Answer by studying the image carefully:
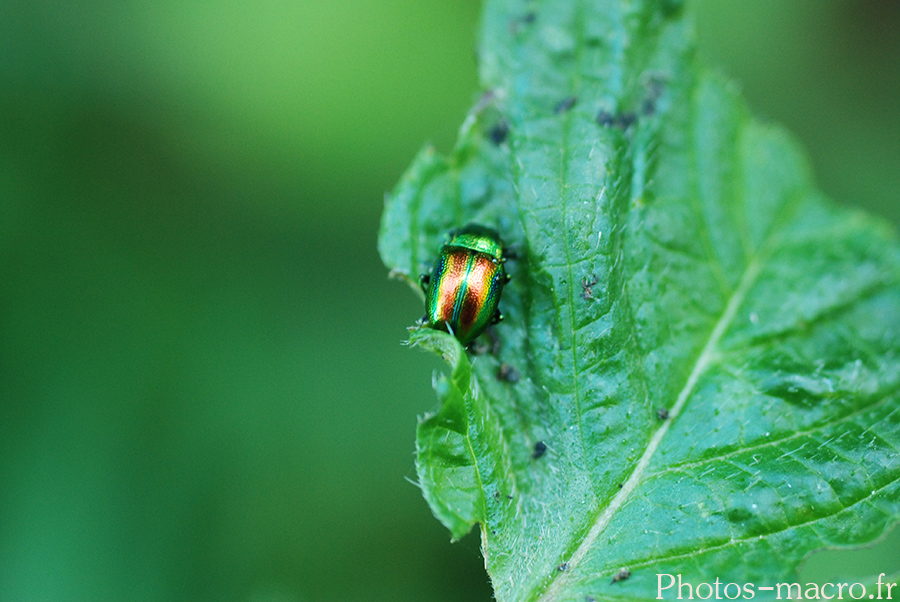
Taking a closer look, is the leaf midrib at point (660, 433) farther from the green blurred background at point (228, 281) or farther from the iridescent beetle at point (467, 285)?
the green blurred background at point (228, 281)

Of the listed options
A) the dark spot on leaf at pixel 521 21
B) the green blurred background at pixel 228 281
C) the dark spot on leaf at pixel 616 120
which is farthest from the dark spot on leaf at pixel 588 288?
the green blurred background at pixel 228 281

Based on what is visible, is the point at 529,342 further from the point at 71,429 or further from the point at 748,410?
the point at 71,429

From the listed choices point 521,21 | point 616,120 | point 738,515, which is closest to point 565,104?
point 616,120

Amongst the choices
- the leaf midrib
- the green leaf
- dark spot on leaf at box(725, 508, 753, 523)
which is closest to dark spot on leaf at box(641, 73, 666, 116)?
the green leaf

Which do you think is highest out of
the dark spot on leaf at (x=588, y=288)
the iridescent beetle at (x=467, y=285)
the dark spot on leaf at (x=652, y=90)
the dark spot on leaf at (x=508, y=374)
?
the dark spot on leaf at (x=652, y=90)

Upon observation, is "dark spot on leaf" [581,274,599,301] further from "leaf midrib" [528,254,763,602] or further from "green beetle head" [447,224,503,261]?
"leaf midrib" [528,254,763,602]

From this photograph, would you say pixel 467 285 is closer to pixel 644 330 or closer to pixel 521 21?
pixel 644 330

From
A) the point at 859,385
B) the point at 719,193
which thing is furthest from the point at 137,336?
the point at 859,385
